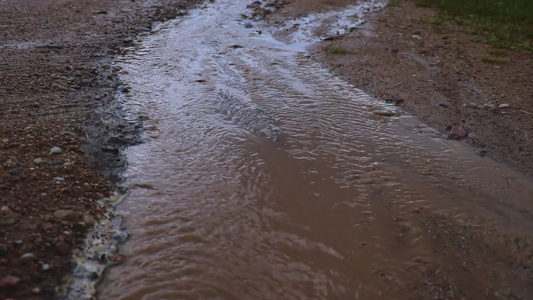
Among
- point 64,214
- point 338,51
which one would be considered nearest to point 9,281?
point 64,214

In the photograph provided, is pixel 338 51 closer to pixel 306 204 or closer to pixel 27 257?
pixel 306 204

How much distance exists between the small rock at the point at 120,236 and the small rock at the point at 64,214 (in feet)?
1.18

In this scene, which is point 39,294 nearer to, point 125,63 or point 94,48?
point 125,63

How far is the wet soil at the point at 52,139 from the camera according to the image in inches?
108

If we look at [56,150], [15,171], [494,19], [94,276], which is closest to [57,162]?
[56,150]

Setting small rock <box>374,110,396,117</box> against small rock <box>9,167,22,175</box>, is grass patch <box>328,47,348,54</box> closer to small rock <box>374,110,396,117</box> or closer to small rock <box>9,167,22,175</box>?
small rock <box>374,110,396,117</box>

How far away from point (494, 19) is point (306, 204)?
25.4 ft

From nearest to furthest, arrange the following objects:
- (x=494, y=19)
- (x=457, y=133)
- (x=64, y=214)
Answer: (x=64, y=214), (x=457, y=133), (x=494, y=19)

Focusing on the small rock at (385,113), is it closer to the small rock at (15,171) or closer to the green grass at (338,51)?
the green grass at (338,51)

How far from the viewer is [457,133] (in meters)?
4.81

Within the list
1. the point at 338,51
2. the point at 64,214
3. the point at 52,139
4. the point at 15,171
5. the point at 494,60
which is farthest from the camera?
the point at 338,51

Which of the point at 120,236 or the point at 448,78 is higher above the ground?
the point at 448,78

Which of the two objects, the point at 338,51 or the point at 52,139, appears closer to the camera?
the point at 52,139

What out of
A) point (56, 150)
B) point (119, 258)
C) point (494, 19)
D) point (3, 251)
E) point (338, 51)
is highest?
point (494, 19)
